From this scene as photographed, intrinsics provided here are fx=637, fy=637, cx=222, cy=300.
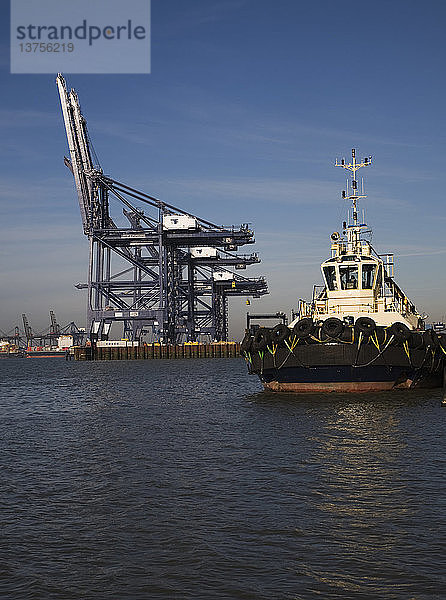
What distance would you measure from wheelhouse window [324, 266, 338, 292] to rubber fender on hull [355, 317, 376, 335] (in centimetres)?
526

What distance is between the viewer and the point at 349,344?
27.4 m

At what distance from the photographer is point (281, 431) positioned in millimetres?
20594

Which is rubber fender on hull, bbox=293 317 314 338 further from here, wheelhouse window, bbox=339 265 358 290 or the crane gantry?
the crane gantry

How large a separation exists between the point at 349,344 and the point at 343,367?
1099mm

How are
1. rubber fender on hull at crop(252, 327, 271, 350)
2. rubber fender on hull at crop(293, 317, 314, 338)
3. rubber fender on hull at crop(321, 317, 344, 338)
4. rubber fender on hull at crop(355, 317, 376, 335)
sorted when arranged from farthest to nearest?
1. rubber fender on hull at crop(252, 327, 271, 350)
2. rubber fender on hull at crop(293, 317, 314, 338)
3. rubber fender on hull at crop(321, 317, 344, 338)
4. rubber fender on hull at crop(355, 317, 376, 335)

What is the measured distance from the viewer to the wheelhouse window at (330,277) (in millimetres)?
33531

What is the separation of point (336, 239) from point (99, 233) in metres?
62.3

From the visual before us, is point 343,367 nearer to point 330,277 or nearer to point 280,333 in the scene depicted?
point 280,333

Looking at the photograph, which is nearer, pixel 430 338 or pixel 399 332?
pixel 399 332

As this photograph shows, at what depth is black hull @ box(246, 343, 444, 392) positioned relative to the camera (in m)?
27.6

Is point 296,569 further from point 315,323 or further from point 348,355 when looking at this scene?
point 315,323

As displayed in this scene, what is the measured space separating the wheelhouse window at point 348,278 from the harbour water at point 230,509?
10849 millimetres

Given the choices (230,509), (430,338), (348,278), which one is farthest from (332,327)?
(230,509)

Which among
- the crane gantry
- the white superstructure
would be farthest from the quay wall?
the white superstructure
